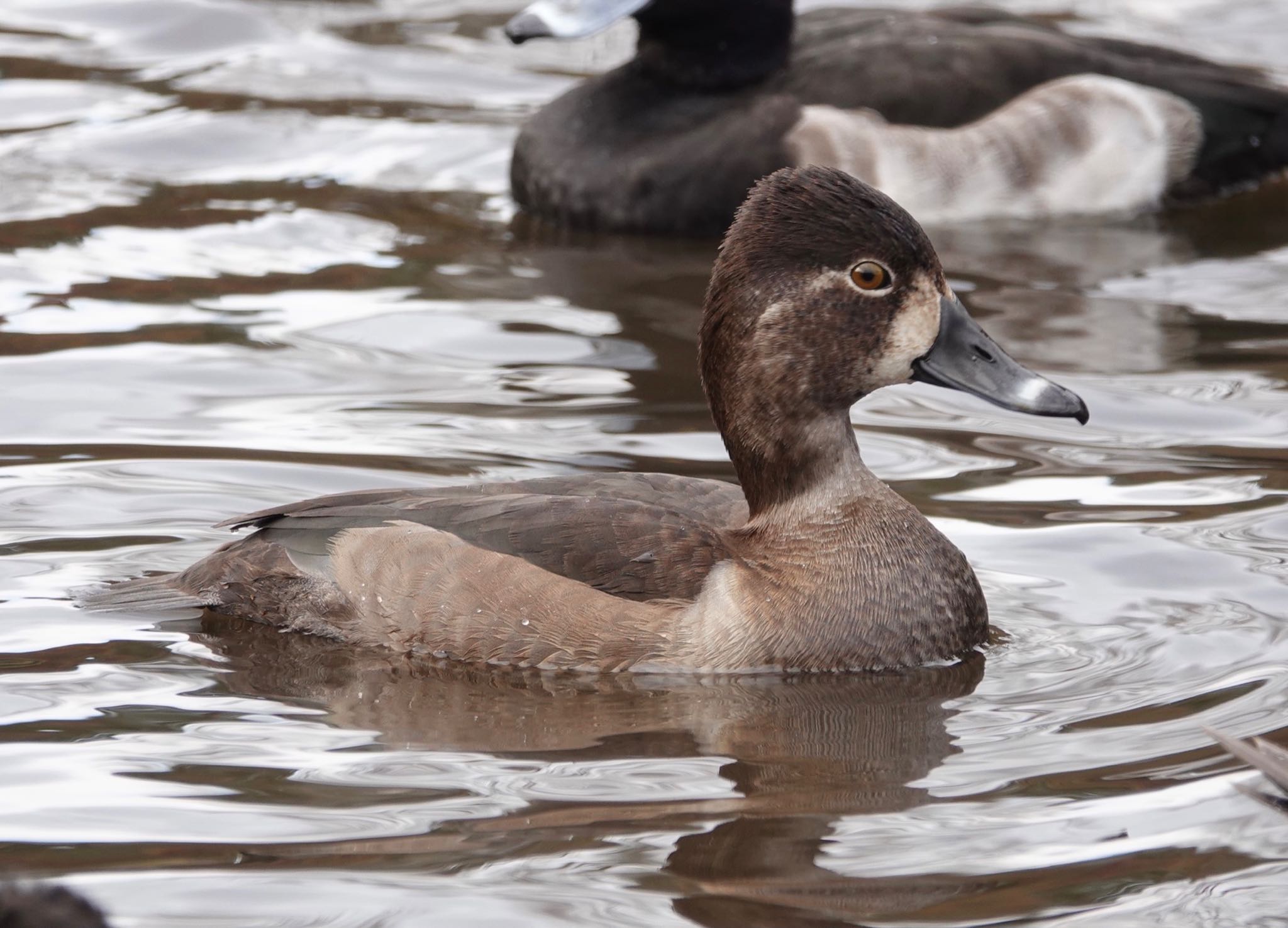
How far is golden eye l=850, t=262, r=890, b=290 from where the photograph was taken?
5.17 metres

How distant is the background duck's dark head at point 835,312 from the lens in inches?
203

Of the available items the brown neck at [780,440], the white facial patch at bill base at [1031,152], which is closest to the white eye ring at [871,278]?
the brown neck at [780,440]

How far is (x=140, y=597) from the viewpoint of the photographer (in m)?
5.36

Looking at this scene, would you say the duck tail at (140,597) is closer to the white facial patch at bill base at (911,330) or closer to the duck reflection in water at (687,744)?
the duck reflection in water at (687,744)

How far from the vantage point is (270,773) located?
14.5 feet

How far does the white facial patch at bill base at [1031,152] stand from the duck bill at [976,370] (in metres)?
3.58

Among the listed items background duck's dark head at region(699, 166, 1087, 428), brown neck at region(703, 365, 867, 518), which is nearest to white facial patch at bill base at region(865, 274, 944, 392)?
background duck's dark head at region(699, 166, 1087, 428)

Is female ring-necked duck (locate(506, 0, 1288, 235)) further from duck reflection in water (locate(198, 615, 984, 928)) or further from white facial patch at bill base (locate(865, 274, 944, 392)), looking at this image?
duck reflection in water (locate(198, 615, 984, 928))

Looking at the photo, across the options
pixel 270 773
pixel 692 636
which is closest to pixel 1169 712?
pixel 692 636

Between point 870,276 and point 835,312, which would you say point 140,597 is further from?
point 870,276

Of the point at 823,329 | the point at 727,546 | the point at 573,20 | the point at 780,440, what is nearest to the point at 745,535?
the point at 727,546

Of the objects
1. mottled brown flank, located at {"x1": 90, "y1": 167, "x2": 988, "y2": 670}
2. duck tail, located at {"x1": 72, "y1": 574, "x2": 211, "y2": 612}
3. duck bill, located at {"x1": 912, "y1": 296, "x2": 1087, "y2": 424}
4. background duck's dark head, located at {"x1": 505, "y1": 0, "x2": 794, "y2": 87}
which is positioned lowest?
duck tail, located at {"x1": 72, "y1": 574, "x2": 211, "y2": 612}

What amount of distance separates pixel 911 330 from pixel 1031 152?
426 cm

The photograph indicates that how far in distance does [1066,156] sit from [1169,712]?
500 cm
